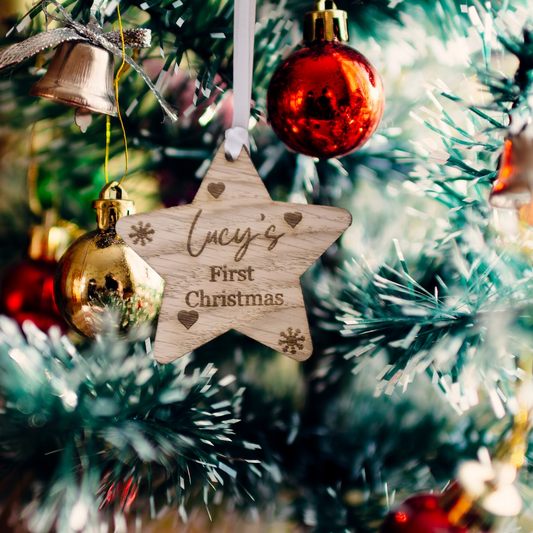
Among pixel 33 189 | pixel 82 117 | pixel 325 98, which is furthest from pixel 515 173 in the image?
pixel 33 189

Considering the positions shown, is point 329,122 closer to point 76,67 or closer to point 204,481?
point 76,67

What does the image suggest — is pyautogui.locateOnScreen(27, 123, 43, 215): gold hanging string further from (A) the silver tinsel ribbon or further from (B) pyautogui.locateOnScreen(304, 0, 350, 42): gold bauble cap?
(B) pyautogui.locateOnScreen(304, 0, 350, 42): gold bauble cap

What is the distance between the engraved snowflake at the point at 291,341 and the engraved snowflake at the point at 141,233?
0.48ft

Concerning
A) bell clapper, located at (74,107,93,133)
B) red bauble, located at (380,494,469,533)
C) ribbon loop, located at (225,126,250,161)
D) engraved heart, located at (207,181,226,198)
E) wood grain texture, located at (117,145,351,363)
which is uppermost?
ribbon loop, located at (225,126,250,161)

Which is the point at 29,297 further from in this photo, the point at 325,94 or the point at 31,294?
the point at 325,94

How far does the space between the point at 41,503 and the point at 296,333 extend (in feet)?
0.96

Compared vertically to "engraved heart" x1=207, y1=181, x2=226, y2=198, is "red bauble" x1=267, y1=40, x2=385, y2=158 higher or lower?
higher

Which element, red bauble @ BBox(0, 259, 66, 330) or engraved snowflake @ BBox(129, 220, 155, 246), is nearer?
engraved snowflake @ BBox(129, 220, 155, 246)

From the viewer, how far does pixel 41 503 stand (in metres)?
0.46

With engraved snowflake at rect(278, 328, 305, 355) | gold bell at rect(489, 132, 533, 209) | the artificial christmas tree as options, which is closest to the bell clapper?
the artificial christmas tree

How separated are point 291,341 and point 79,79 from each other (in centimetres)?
30

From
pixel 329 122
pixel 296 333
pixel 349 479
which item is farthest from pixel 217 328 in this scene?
pixel 349 479

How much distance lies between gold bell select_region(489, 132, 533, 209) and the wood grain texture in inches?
5.5

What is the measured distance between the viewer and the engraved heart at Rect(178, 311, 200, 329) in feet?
1.40
